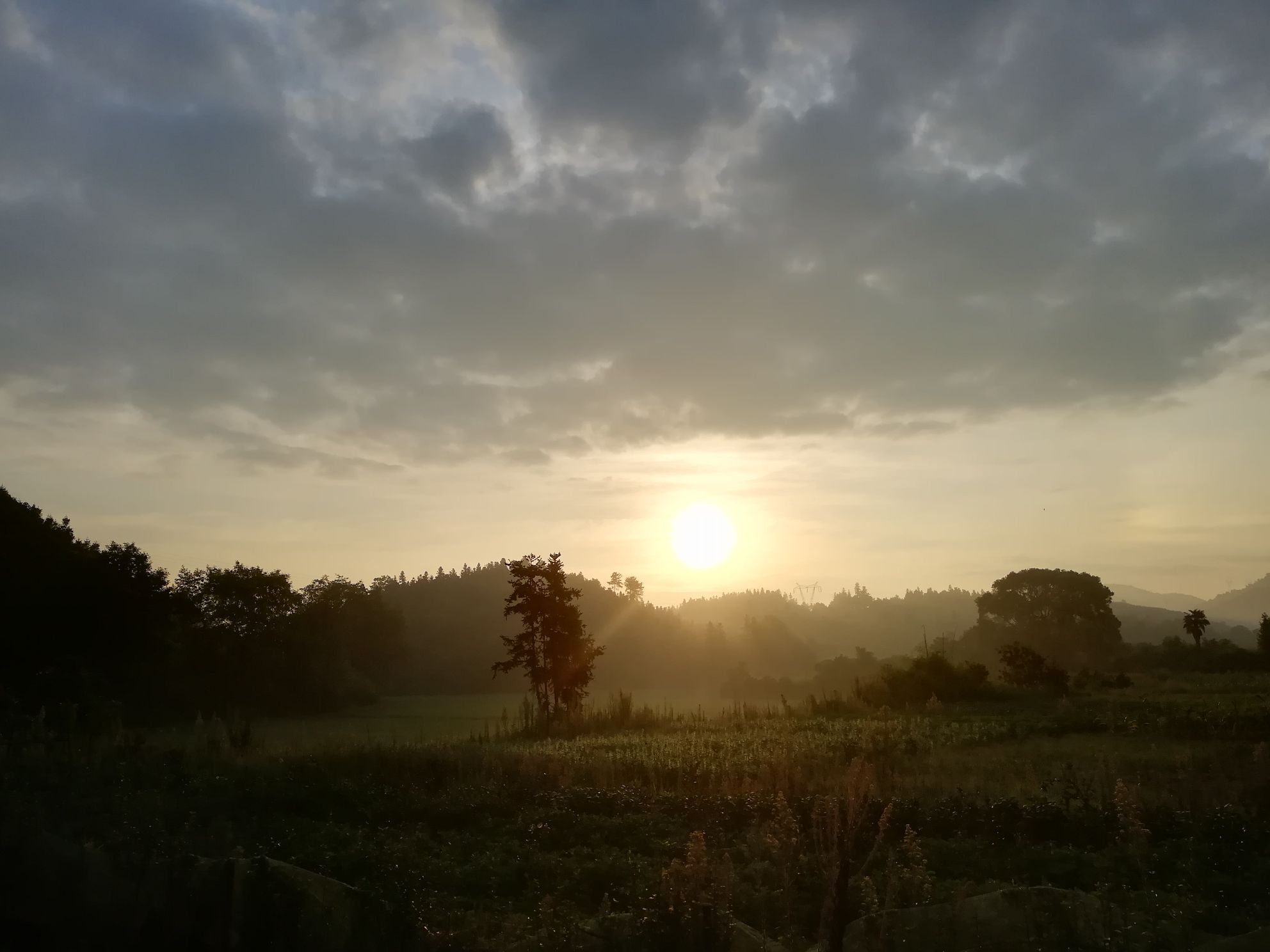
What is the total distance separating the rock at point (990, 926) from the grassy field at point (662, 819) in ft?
1.55

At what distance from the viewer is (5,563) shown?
117 feet

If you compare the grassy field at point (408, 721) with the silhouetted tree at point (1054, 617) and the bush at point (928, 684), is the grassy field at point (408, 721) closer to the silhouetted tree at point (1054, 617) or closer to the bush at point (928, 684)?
the bush at point (928, 684)

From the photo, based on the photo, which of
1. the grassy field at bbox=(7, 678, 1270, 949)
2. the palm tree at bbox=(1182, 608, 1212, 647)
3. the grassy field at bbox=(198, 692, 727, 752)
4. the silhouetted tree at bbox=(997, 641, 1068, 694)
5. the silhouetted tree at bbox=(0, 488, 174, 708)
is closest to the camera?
the grassy field at bbox=(7, 678, 1270, 949)

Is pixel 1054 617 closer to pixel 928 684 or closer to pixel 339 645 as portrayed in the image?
pixel 928 684

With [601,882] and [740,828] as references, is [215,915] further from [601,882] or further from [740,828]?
[740,828]

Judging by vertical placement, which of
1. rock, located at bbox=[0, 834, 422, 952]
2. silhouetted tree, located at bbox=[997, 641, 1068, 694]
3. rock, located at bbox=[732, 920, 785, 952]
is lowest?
silhouetted tree, located at bbox=[997, 641, 1068, 694]

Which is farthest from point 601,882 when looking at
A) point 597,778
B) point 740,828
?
point 597,778

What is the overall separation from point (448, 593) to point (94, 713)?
7603cm

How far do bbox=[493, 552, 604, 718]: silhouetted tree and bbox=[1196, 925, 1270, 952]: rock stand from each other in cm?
3203

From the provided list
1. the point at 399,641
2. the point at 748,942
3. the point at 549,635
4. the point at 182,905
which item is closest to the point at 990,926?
the point at 748,942

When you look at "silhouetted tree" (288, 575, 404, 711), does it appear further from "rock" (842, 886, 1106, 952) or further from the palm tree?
the palm tree

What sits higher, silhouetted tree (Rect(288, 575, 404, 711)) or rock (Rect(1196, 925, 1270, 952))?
silhouetted tree (Rect(288, 575, 404, 711))

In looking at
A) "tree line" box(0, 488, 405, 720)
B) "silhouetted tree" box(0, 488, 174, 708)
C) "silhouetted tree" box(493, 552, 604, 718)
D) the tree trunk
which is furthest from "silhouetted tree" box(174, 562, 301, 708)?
the tree trunk

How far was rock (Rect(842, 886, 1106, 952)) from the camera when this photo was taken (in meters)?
6.71
